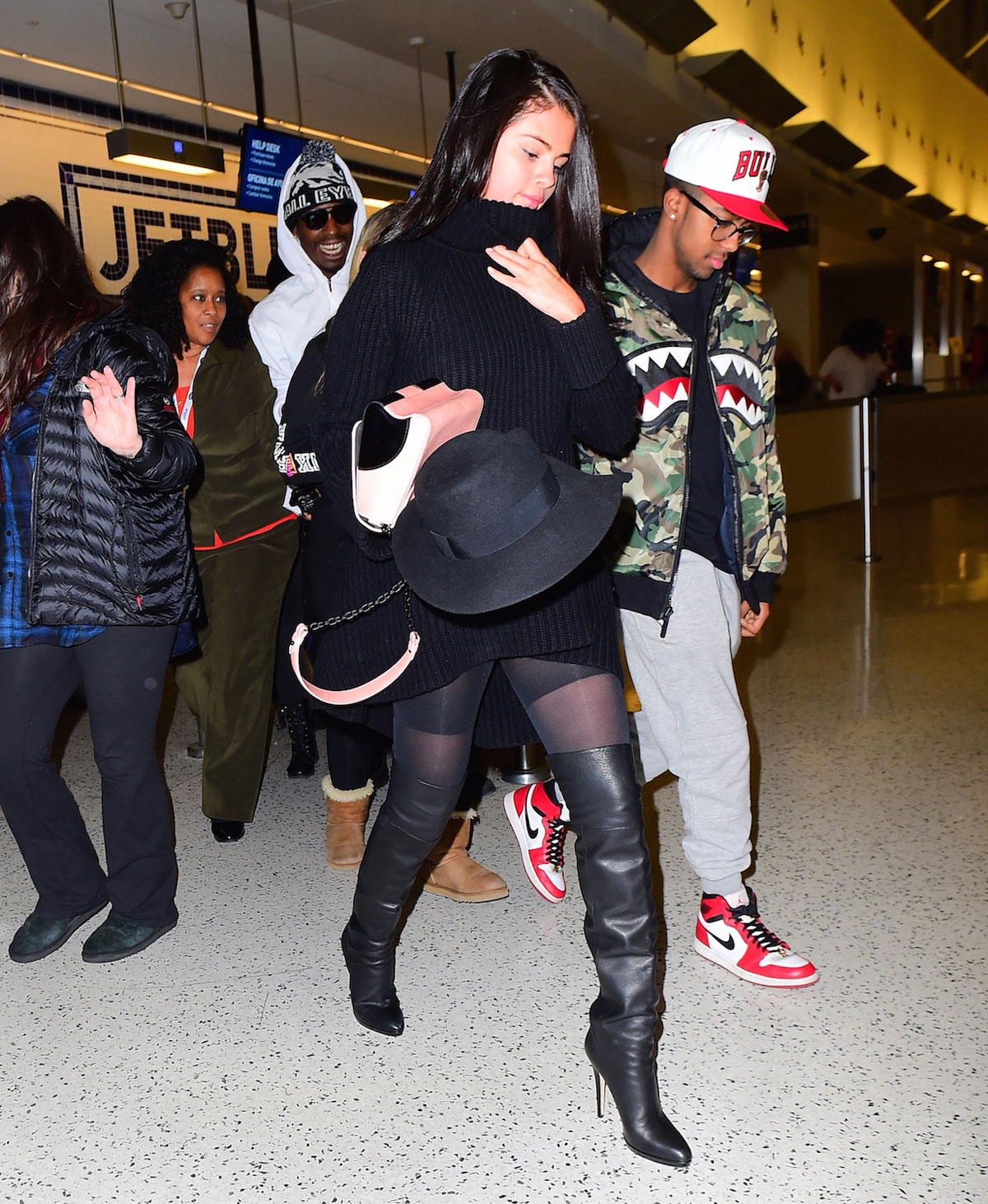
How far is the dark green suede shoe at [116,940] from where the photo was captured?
2119 millimetres

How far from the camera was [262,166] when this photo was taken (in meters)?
7.22

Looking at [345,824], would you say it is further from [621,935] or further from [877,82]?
[877,82]

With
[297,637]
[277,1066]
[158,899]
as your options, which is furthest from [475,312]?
[158,899]

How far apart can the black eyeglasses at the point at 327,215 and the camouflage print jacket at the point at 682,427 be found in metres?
0.92

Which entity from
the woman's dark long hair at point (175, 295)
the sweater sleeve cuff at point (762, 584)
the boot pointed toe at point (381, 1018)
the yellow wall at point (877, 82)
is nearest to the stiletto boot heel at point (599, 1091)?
the boot pointed toe at point (381, 1018)

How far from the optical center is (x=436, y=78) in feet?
28.5

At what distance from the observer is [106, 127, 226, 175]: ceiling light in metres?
5.97

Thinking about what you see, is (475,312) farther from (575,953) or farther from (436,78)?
(436,78)

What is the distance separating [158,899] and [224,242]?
787cm

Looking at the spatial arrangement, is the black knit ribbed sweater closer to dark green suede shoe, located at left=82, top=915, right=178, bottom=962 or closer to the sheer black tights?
the sheer black tights

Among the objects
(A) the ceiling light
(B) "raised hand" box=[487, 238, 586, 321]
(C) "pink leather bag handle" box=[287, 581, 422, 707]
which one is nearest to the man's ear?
(B) "raised hand" box=[487, 238, 586, 321]

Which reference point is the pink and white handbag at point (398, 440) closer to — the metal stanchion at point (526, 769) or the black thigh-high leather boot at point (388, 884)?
the black thigh-high leather boot at point (388, 884)

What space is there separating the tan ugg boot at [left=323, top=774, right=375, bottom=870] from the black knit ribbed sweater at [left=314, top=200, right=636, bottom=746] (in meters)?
1.01

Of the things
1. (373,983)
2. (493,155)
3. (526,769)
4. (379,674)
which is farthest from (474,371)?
(526,769)
